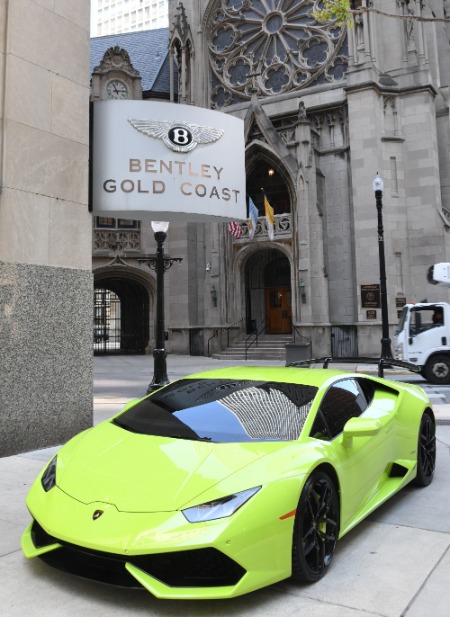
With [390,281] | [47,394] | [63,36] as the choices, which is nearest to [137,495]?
[47,394]

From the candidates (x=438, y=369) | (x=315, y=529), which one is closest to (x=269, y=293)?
(x=438, y=369)

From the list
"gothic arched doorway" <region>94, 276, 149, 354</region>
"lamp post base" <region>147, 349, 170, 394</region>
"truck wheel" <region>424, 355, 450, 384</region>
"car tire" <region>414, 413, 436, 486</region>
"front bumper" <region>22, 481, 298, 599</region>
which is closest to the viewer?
"front bumper" <region>22, 481, 298, 599</region>

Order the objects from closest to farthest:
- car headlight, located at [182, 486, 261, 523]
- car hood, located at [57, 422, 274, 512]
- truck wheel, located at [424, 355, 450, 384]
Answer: car headlight, located at [182, 486, 261, 523], car hood, located at [57, 422, 274, 512], truck wheel, located at [424, 355, 450, 384]

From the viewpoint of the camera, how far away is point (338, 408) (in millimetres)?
4105

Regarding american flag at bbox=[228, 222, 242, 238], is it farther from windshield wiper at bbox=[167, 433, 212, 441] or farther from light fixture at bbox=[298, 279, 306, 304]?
windshield wiper at bbox=[167, 433, 212, 441]

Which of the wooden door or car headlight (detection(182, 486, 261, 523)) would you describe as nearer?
car headlight (detection(182, 486, 261, 523))

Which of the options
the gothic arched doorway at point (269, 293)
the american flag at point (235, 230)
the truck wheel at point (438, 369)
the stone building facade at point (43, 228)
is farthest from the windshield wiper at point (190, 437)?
the gothic arched doorway at point (269, 293)

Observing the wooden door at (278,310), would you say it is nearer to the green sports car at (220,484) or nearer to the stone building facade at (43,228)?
the stone building facade at (43,228)

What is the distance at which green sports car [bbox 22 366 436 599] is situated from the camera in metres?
2.74

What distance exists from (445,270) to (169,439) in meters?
13.8

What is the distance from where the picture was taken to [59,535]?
9.61 feet

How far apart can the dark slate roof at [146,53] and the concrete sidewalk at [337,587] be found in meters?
32.4

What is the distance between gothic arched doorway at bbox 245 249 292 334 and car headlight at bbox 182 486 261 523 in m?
25.3

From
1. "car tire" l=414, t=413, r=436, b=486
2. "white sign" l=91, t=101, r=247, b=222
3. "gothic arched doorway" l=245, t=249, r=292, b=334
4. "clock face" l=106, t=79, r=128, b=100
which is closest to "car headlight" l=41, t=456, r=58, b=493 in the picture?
"car tire" l=414, t=413, r=436, b=486
